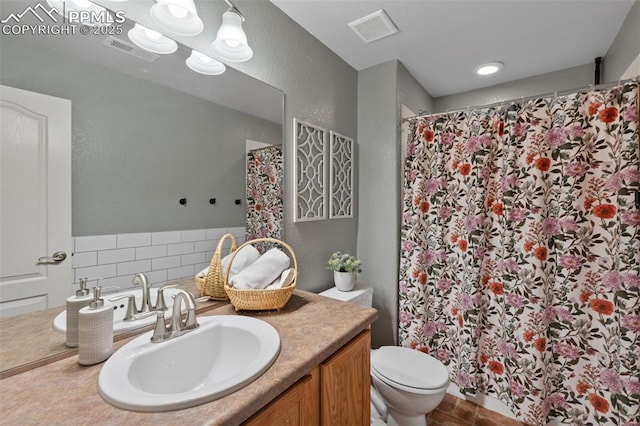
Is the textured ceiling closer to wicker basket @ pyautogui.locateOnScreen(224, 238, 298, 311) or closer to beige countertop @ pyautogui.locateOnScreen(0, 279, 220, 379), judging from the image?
wicker basket @ pyautogui.locateOnScreen(224, 238, 298, 311)

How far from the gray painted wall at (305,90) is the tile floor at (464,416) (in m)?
1.06

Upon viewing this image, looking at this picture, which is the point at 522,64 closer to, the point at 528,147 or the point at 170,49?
the point at 528,147

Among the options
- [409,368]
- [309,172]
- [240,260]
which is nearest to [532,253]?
[409,368]

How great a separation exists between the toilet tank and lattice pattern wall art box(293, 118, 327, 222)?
1.65ft

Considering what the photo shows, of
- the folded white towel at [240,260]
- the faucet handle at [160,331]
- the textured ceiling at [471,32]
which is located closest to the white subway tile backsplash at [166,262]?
the folded white towel at [240,260]

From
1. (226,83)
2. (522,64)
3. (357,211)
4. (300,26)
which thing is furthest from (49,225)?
(522,64)

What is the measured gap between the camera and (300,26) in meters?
1.69

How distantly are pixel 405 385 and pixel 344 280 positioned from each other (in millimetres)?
677

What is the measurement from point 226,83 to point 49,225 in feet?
2.79

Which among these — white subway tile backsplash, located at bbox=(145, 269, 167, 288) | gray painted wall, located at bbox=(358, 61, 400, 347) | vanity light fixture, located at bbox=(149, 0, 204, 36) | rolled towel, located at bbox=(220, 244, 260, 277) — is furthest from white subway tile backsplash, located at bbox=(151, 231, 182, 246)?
gray painted wall, located at bbox=(358, 61, 400, 347)

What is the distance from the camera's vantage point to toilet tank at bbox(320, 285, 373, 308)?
70.2 inches

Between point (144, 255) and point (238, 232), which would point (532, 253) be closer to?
point (238, 232)

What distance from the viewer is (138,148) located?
3.16ft

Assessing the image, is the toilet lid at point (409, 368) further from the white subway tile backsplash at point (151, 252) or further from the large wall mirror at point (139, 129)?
the white subway tile backsplash at point (151, 252)
